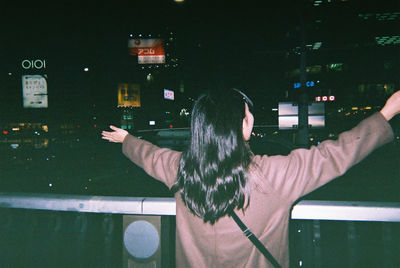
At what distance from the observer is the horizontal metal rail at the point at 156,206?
1.93 meters

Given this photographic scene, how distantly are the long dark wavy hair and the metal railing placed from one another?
66 centimetres

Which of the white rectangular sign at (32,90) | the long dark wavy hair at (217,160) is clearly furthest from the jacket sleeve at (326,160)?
the white rectangular sign at (32,90)

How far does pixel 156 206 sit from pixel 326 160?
1.27 meters

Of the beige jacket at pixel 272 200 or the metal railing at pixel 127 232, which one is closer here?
the beige jacket at pixel 272 200

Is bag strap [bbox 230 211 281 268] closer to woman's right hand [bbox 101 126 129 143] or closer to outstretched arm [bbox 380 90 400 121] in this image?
outstretched arm [bbox 380 90 400 121]

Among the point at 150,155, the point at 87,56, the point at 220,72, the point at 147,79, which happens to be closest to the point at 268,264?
the point at 150,155

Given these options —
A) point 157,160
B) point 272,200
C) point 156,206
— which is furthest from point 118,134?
point 272,200

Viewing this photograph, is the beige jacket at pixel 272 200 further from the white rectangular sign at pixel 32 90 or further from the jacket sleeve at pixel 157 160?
the white rectangular sign at pixel 32 90

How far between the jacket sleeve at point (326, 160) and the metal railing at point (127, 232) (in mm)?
669

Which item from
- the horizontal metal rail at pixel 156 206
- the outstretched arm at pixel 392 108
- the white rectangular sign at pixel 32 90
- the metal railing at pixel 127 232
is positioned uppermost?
the white rectangular sign at pixel 32 90

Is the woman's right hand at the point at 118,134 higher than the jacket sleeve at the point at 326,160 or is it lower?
higher

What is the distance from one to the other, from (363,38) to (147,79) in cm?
2504

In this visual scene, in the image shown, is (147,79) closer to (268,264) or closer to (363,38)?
(363,38)

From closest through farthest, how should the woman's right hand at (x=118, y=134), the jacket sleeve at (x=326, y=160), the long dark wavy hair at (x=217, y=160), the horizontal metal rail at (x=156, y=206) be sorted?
the jacket sleeve at (x=326, y=160) → the long dark wavy hair at (x=217, y=160) → the horizontal metal rail at (x=156, y=206) → the woman's right hand at (x=118, y=134)
